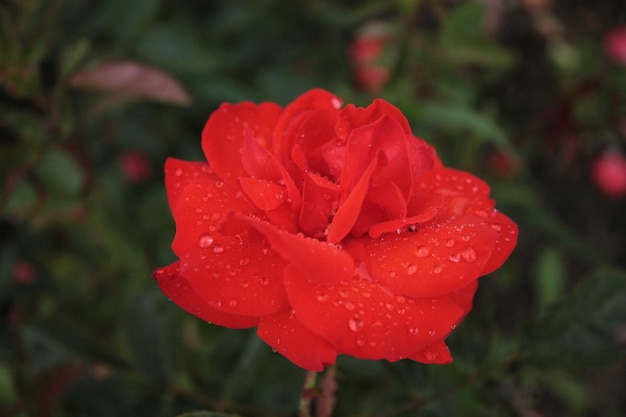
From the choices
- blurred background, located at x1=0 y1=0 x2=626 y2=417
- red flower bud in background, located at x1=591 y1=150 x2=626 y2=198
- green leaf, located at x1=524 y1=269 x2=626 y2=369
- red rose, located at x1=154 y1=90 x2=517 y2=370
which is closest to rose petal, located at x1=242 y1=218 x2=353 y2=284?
red rose, located at x1=154 y1=90 x2=517 y2=370

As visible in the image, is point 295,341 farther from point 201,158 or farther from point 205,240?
point 201,158

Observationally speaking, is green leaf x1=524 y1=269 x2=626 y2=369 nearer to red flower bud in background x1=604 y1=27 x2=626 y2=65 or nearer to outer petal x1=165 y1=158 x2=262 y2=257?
outer petal x1=165 y1=158 x2=262 y2=257


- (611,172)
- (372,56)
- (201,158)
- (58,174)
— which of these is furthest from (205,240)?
(611,172)

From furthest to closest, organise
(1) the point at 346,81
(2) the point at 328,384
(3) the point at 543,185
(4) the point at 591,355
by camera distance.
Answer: (3) the point at 543,185
(1) the point at 346,81
(4) the point at 591,355
(2) the point at 328,384

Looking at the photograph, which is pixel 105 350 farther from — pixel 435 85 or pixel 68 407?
pixel 435 85

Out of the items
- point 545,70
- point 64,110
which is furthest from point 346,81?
point 64,110
